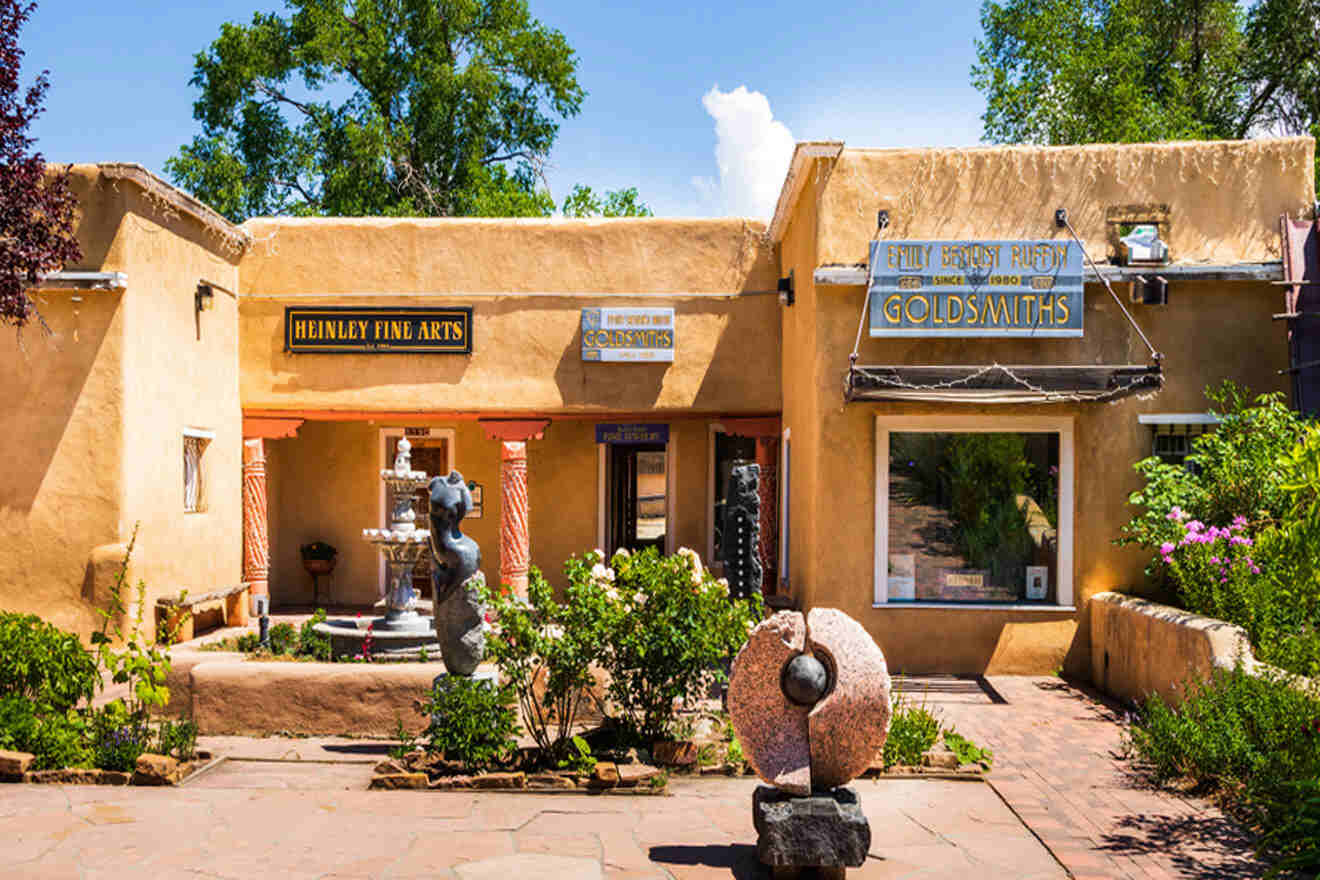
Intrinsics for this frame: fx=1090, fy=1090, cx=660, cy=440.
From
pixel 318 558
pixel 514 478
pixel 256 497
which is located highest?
pixel 514 478

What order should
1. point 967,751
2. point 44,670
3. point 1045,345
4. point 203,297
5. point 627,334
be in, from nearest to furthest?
point 967,751 → point 44,670 → point 1045,345 → point 203,297 → point 627,334

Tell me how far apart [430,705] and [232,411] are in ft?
25.6

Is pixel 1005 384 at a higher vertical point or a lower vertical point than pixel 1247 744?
higher

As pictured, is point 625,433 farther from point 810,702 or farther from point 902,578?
point 810,702

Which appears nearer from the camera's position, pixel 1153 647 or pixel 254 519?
pixel 1153 647

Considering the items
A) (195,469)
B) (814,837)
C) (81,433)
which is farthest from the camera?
(195,469)

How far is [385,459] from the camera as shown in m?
16.1

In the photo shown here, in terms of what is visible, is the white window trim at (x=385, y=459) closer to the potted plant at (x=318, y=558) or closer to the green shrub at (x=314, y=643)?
the potted plant at (x=318, y=558)

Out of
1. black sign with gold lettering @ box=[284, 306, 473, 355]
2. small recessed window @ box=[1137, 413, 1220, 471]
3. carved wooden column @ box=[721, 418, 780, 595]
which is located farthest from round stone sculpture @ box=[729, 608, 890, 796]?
black sign with gold lettering @ box=[284, 306, 473, 355]

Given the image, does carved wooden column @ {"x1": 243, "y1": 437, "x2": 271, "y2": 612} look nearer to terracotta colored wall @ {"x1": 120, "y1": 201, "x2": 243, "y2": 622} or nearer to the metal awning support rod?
→ terracotta colored wall @ {"x1": 120, "y1": 201, "x2": 243, "y2": 622}

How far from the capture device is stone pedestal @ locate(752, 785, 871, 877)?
18.0 feet

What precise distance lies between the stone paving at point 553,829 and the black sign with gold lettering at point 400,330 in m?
6.84

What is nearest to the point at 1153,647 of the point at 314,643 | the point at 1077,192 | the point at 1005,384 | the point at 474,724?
the point at 1005,384

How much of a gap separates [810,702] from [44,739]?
16.9 ft
